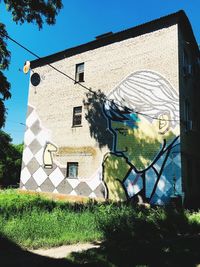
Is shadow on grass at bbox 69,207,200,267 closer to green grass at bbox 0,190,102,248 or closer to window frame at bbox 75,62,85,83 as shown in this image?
green grass at bbox 0,190,102,248

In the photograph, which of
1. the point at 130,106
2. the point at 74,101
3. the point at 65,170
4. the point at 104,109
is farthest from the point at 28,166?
the point at 130,106

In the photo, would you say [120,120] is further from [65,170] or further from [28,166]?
[28,166]

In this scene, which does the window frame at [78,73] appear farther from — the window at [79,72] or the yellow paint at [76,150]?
Result: the yellow paint at [76,150]

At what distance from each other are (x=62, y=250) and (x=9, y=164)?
75.5 feet

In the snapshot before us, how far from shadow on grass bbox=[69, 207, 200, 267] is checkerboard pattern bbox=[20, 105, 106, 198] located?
7727 millimetres

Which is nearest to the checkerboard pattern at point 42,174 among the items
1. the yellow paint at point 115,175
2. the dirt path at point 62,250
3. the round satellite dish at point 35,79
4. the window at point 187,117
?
the yellow paint at point 115,175

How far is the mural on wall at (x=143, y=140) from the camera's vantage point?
14.6 meters

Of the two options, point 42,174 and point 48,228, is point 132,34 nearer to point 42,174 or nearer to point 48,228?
point 42,174

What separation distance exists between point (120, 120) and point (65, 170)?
17.3 ft

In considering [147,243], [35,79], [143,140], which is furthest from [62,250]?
[35,79]

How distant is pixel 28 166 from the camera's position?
21094 mm

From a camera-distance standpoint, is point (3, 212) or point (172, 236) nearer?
point (172, 236)

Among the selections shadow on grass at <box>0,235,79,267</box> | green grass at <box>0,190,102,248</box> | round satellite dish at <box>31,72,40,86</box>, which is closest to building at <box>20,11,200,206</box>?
round satellite dish at <box>31,72,40,86</box>

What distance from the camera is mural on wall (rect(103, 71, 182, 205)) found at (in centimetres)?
1455
